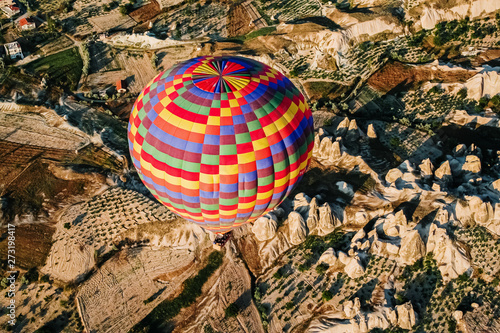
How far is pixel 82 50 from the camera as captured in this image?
60969 millimetres

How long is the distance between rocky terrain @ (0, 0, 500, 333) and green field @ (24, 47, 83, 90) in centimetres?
29

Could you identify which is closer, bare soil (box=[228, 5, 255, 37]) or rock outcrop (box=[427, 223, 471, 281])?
rock outcrop (box=[427, 223, 471, 281])

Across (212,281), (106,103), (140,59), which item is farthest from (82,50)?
(212,281)

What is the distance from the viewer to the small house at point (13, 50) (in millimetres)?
58656

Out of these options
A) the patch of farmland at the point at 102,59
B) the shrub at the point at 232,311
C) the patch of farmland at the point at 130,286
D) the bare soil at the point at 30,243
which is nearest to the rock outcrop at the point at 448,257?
the shrub at the point at 232,311

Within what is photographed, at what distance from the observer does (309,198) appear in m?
38.7

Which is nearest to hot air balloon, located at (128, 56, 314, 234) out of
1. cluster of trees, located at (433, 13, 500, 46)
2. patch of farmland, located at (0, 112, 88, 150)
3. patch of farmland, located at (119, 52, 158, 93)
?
patch of farmland, located at (0, 112, 88, 150)

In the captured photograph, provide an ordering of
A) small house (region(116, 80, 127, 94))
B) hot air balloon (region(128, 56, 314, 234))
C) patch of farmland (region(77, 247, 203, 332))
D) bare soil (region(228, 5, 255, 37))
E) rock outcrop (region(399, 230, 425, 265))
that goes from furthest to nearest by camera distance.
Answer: bare soil (region(228, 5, 255, 37))
small house (region(116, 80, 127, 94))
rock outcrop (region(399, 230, 425, 265))
patch of farmland (region(77, 247, 203, 332))
hot air balloon (region(128, 56, 314, 234))

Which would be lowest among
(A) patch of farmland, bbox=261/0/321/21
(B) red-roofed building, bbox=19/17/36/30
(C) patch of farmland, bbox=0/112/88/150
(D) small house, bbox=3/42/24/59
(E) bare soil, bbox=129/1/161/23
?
(C) patch of farmland, bbox=0/112/88/150

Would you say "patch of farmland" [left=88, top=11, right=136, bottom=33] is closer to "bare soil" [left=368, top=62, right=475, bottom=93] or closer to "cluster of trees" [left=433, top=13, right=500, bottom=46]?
"bare soil" [left=368, top=62, right=475, bottom=93]

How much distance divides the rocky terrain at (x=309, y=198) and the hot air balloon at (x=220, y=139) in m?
8.55

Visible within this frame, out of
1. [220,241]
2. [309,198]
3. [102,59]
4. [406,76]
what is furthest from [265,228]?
[102,59]

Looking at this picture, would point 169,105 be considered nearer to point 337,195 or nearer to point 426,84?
point 337,195

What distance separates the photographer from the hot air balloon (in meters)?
26.5
